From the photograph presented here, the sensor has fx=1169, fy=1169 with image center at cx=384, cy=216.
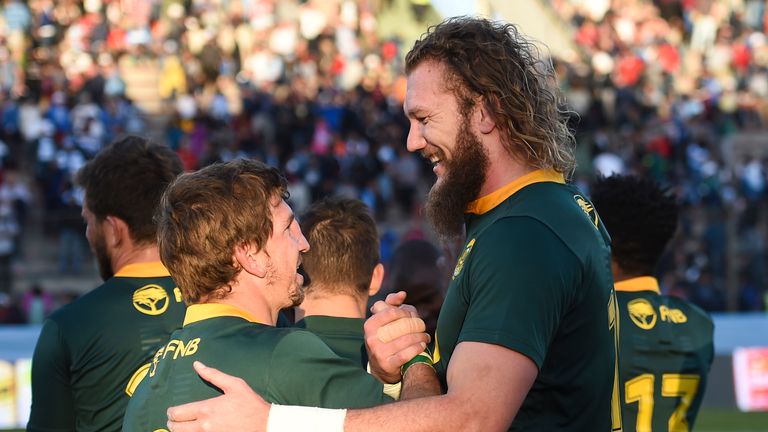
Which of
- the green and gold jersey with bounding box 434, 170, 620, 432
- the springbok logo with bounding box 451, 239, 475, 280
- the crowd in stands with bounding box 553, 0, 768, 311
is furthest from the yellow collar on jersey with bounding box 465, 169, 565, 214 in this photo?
the crowd in stands with bounding box 553, 0, 768, 311

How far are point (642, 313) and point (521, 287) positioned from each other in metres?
2.09

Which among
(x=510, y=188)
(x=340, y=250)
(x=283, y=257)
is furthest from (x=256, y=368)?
(x=340, y=250)

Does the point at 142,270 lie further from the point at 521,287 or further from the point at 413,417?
the point at 521,287

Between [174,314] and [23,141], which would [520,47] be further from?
[23,141]

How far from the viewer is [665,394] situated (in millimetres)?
4914

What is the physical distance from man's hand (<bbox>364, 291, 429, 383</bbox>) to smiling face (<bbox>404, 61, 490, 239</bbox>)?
32 centimetres

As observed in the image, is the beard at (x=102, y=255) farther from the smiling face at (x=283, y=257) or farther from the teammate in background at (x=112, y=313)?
the smiling face at (x=283, y=257)

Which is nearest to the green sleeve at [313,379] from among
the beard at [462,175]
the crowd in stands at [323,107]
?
the beard at [462,175]

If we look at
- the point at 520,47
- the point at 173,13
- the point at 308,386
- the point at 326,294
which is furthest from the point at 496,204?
the point at 173,13

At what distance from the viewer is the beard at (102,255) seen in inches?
173

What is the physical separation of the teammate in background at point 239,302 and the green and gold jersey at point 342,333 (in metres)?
1.12

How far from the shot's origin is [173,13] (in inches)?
943

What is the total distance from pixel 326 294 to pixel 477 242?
1.47 metres

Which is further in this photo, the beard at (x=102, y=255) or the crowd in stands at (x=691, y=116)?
the crowd in stands at (x=691, y=116)
